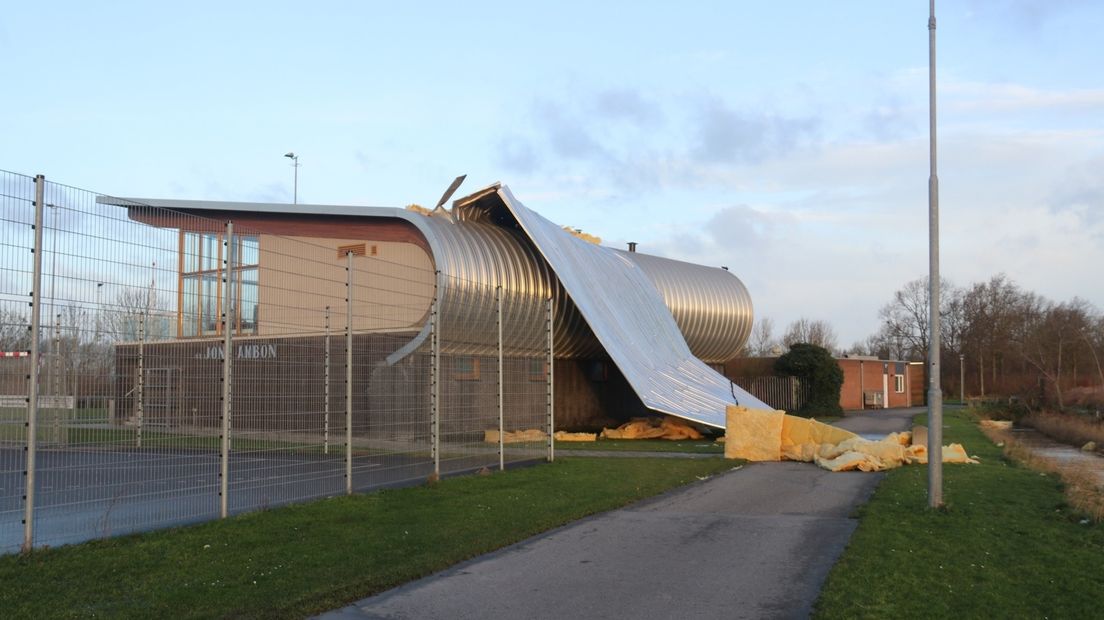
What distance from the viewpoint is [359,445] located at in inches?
529

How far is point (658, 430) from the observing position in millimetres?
29125

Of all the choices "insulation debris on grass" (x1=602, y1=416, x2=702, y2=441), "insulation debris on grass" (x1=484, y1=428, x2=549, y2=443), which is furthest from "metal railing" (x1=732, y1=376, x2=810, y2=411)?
"insulation debris on grass" (x1=484, y1=428, x2=549, y2=443)

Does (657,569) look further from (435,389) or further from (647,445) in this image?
(647,445)

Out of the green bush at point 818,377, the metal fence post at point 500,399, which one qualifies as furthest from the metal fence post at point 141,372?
A: the green bush at point 818,377

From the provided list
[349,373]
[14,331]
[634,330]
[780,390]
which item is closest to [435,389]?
[349,373]

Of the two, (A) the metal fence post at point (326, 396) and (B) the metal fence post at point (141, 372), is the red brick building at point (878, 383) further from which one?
(B) the metal fence post at point (141, 372)

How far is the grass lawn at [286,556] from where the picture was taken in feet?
22.8

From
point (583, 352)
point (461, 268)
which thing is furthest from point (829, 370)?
point (461, 268)

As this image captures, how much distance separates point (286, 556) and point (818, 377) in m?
38.6

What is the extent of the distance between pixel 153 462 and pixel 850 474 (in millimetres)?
12737

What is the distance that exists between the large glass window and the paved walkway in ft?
13.9

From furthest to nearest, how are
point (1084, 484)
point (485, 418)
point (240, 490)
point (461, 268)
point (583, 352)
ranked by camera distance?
1. point (583, 352)
2. point (461, 268)
3. point (485, 418)
4. point (1084, 484)
5. point (240, 490)

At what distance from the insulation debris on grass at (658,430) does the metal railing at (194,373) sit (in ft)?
46.4

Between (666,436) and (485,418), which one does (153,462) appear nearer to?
(485,418)
